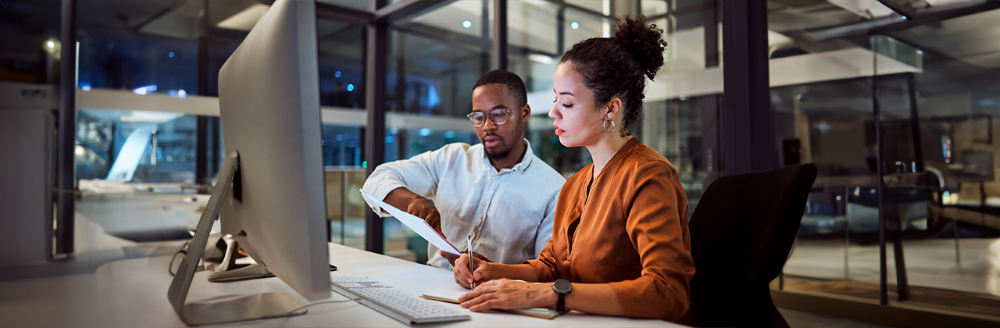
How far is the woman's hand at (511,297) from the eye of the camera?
944 mm

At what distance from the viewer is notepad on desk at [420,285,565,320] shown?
94 cm

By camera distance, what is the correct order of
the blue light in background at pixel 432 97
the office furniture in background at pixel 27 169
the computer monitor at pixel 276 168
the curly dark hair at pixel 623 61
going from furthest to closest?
1. the blue light in background at pixel 432 97
2. the office furniture in background at pixel 27 169
3. the curly dark hair at pixel 623 61
4. the computer monitor at pixel 276 168

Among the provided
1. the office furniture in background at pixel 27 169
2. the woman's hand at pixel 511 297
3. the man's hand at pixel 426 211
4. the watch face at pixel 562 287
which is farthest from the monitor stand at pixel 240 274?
the office furniture in background at pixel 27 169

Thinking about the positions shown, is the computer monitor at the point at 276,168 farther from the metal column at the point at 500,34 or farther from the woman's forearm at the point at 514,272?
the metal column at the point at 500,34

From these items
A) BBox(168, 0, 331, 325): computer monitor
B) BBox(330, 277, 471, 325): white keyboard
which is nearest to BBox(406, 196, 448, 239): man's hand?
BBox(330, 277, 471, 325): white keyboard

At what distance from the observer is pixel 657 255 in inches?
37.0

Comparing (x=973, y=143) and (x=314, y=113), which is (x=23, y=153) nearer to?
(x=314, y=113)

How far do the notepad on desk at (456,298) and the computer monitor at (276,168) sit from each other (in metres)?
0.28

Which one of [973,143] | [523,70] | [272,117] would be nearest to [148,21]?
[523,70]

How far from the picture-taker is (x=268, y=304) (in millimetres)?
1051

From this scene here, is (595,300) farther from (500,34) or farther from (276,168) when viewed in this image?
(500,34)

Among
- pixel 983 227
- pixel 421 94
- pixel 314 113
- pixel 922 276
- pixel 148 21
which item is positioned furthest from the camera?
pixel 421 94

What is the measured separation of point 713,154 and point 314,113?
1.88m

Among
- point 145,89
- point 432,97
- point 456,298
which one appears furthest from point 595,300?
point 145,89
